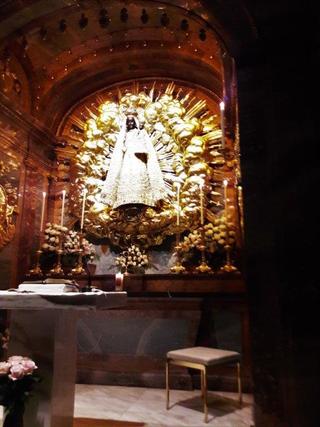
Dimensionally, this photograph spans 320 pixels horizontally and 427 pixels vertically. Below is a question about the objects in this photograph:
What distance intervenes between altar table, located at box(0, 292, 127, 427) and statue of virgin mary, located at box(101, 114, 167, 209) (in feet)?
9.59

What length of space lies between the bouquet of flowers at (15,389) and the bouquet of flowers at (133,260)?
305 cm

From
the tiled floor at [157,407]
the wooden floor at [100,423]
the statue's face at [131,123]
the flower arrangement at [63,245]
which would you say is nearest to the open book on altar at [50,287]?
the wooden floor at [100,423]

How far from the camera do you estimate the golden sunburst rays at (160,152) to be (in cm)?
530

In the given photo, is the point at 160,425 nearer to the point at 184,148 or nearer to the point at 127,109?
the point at 184,148

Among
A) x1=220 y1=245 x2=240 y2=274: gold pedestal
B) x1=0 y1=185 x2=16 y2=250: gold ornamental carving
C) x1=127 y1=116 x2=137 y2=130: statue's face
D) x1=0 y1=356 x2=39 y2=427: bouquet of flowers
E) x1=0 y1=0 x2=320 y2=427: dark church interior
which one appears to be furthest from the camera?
x1=127 y1=116 x2=137 y2=130: statue's face

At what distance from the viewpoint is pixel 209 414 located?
319cm

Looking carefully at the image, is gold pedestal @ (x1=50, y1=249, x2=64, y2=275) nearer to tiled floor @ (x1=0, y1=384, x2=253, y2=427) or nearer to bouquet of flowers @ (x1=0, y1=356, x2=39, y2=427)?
tiled floor @ (x1=0, y1=384, x2=253, y2=427)

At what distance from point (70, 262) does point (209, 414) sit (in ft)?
9.70

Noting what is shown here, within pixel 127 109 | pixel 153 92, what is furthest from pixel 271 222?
pixel 153 92

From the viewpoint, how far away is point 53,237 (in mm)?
5273

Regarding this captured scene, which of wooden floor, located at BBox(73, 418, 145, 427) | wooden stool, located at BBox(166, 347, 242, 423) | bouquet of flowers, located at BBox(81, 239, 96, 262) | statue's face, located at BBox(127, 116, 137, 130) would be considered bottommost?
wooden floor, located at BBox(73, 418, 145, 427)

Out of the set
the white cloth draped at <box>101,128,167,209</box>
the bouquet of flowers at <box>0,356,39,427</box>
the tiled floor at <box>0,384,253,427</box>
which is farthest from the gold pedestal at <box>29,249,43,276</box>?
the bouquet of flowers at <box>0,356,39,427</box>

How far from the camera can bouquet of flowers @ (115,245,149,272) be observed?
5164 millimetres

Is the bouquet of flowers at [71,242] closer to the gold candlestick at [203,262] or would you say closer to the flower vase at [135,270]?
the flower vase at [135,270]
